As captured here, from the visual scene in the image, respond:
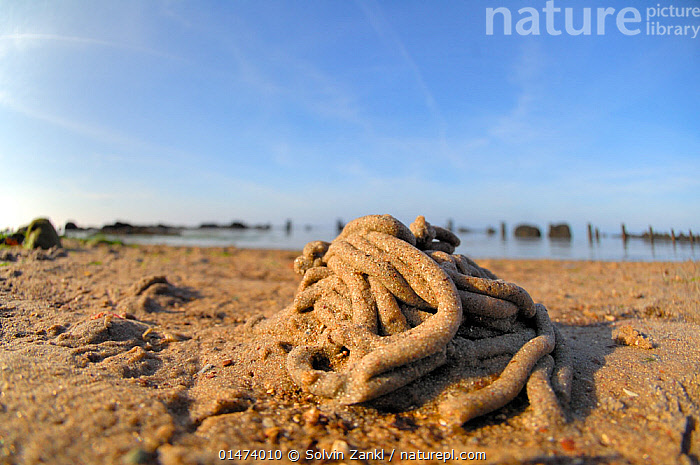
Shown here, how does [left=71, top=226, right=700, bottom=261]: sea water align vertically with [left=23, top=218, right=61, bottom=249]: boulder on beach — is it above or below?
below

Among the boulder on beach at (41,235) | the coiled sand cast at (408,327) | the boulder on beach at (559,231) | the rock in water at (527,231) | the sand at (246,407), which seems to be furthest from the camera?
the rock in water at (527,231)

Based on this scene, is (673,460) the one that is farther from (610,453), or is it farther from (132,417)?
(132,417)

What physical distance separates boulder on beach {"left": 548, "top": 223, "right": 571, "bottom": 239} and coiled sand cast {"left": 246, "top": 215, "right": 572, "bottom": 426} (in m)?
37.4

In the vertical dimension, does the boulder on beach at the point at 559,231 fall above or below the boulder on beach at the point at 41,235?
below

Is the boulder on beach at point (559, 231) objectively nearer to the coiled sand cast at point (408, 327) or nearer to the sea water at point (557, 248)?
the sea water at point (557, 248)

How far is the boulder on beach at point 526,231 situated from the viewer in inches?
1625

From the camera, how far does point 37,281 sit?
6.01m

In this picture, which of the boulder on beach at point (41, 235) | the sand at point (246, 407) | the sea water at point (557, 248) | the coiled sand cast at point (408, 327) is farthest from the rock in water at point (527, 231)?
the boulder on beach at point (41, 235)

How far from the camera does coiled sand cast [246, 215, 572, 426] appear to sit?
93.9 inches

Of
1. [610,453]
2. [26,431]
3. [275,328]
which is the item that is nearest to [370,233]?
[275,328]

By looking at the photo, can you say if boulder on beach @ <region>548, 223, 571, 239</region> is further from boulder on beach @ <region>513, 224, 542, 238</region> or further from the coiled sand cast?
the coiled sand cast

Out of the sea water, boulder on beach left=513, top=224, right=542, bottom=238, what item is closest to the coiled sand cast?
the sea water

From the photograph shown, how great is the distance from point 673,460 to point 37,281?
839 cm

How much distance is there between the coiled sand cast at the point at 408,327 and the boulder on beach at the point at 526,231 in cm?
4284
